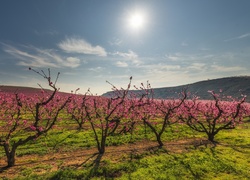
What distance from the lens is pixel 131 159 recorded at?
19031 millimetres

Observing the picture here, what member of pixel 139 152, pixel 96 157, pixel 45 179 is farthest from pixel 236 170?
pixel 45 179

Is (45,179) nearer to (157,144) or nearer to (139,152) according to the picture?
(139,152)

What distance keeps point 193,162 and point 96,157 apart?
894 centimetres

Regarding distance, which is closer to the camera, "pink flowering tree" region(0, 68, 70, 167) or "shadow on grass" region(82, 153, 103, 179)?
"shadow on grass" region(82, 153, 103, 179)

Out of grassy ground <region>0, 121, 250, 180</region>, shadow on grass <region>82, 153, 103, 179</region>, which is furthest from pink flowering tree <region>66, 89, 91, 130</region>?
shadow on grass <region>82, 153, 103, 179</region>

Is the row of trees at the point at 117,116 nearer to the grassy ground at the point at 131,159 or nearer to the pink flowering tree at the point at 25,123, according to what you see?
the pink flowering tree at the point at 25,123

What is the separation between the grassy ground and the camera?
16062mm

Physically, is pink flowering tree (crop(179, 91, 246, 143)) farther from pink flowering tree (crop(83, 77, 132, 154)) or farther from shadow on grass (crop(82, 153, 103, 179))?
shadow on grass (crop(82, 153, 103, 179))

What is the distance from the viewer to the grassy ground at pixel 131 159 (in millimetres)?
16062

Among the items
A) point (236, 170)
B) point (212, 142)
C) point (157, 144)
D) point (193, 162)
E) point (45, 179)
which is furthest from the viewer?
point (212, 142)

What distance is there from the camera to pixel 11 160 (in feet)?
57.4

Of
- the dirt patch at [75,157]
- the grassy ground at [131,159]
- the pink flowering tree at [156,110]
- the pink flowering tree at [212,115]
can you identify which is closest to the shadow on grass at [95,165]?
the grassy ground at [131,159]

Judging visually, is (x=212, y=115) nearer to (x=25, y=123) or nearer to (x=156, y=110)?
(x=156, y=110)

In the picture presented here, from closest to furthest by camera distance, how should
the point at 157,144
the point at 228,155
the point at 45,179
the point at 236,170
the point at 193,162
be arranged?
the point at 45,179 → the point at 236,170 → the point at 193,162 → the point at 228,155 → the point at 157,144
